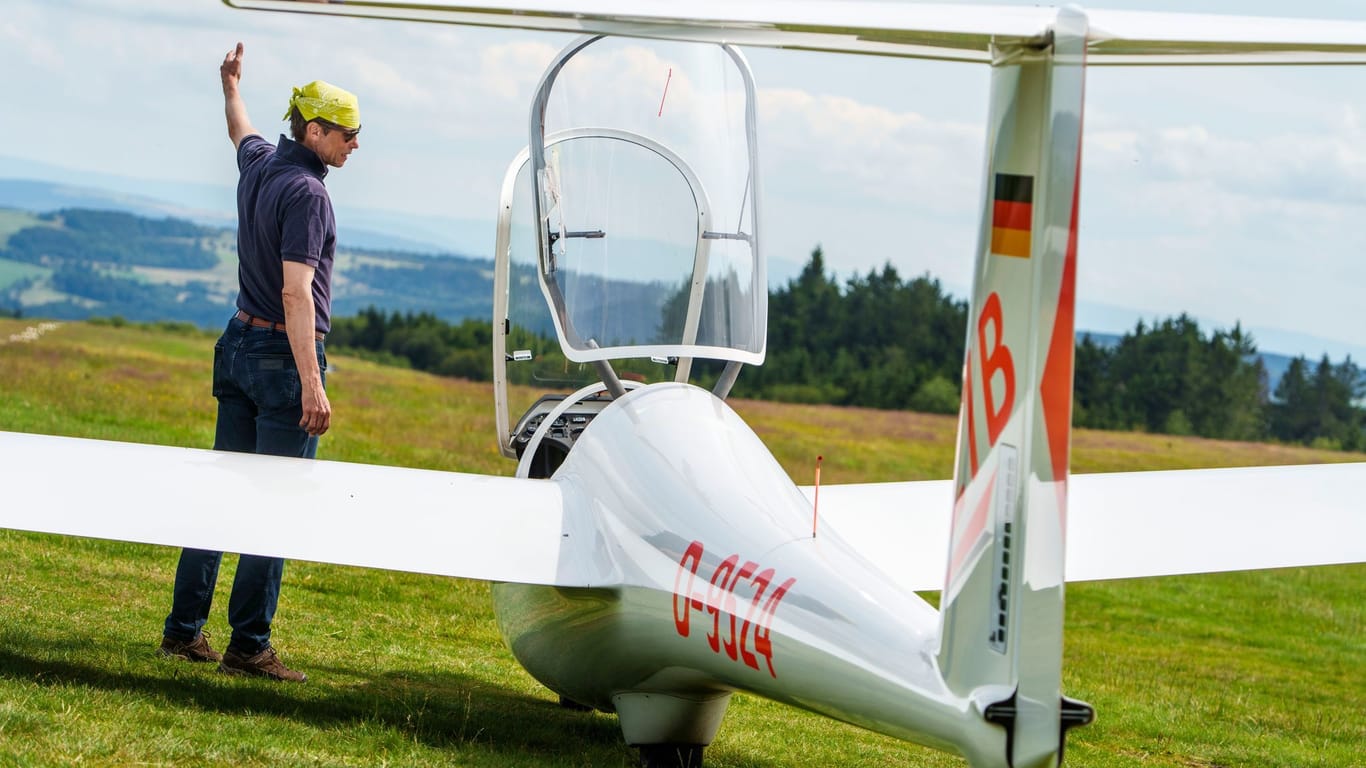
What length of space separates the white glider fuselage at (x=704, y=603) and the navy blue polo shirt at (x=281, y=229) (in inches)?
59.4

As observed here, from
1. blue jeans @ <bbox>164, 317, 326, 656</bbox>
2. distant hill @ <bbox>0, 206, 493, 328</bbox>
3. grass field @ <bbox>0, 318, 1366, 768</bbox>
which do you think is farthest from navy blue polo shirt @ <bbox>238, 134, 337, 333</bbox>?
distant hill @ <bbox>0, 206, 493, 328</bbox>

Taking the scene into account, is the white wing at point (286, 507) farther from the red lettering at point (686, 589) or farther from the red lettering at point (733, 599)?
the red lettering at point (733, 599)

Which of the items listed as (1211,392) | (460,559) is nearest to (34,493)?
(460,559)

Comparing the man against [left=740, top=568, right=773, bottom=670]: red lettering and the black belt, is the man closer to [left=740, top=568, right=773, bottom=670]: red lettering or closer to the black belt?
the black belt

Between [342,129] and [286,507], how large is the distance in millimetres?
1893

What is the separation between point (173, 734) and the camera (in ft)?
16.8

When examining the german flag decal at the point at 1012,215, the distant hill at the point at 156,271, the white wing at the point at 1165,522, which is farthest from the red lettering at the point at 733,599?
the distant hill at the point at 156,271

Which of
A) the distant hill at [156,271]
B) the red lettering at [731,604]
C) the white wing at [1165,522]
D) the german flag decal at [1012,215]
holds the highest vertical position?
the distant hill at [156,271]

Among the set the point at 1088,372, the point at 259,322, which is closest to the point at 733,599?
the point at 259,322

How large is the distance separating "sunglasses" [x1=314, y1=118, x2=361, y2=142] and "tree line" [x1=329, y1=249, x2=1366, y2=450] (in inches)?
1707

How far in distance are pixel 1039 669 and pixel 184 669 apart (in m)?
4.24

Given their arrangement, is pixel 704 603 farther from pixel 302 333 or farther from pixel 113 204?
pixel 113 204

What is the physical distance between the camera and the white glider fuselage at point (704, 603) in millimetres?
4211

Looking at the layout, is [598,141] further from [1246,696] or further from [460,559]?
[1246,696]
